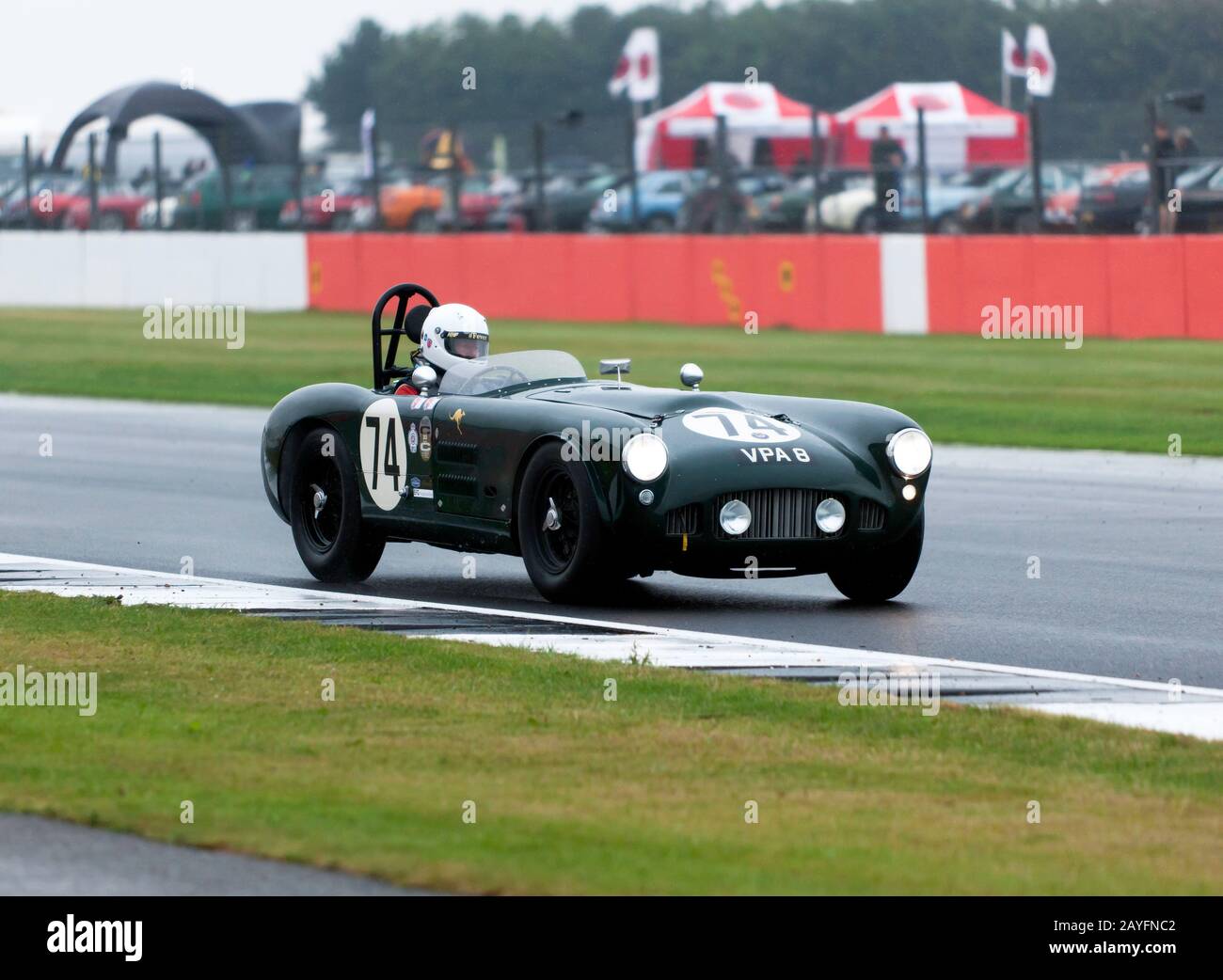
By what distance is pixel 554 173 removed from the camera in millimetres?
34312

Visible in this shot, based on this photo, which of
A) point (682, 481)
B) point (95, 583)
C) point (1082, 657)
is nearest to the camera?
point (1082, 657)

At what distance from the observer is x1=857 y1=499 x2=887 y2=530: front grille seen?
10.6 m

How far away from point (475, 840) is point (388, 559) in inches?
274

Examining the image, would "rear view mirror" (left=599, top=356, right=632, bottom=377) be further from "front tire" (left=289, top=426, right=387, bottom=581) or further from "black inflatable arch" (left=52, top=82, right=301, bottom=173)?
"black inflatable arch" (left=52, top=82, right=301, bottom=173)

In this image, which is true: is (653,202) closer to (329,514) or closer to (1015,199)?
(1015,199)

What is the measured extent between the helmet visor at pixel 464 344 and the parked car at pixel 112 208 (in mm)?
28680

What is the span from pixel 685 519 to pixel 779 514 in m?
0.42

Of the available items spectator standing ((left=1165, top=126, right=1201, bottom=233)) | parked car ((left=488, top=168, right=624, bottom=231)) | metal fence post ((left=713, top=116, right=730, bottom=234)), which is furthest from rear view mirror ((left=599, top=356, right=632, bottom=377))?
parked car ((left=488, top=168, right=624, bottom=231))

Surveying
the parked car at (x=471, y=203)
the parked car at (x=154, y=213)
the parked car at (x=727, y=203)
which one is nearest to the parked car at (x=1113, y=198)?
the parked car at (x=727, y=203)

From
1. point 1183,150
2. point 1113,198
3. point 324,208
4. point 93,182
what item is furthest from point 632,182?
point 93,182

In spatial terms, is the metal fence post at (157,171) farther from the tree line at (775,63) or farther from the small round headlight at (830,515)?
the small round headlight at (830,515)

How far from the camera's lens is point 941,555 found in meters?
12.9

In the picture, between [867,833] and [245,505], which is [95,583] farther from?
[867,833]
